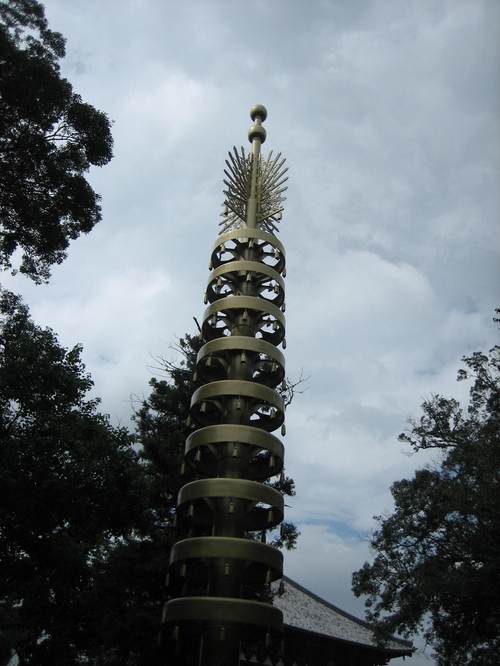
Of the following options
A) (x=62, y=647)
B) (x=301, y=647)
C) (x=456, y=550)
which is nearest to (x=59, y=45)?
(x=62, y=647)

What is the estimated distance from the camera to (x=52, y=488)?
15.4 m

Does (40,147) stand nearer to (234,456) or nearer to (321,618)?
(234,456)

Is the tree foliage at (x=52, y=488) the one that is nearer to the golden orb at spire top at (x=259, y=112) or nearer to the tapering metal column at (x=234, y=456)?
the tapering metal column at (x=234, y=456)

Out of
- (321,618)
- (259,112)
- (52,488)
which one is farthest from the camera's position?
(321,618)

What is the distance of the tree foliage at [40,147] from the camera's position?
44.9 ft

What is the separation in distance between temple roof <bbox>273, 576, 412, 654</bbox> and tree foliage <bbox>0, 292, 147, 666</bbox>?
34.8 feet

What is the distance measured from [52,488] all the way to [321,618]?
17.0 m

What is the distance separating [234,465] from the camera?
13820 millimetres

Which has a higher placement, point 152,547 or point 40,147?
point 40,147

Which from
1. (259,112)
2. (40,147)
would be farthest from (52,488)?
(259,112)

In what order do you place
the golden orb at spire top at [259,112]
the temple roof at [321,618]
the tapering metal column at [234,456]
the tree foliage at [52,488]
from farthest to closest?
the temple roof at [321,618]
the golden orb at spire top at [259,112]
the tree foliage at [52,488]
the tapering metal column at [234,456]

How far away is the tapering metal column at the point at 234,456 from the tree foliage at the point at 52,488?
8.63 ft

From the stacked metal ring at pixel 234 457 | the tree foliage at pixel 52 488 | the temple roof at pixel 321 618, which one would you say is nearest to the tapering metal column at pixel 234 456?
the stacked metal ring at pixel 234 457

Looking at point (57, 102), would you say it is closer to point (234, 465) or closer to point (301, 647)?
point (234, 465)
